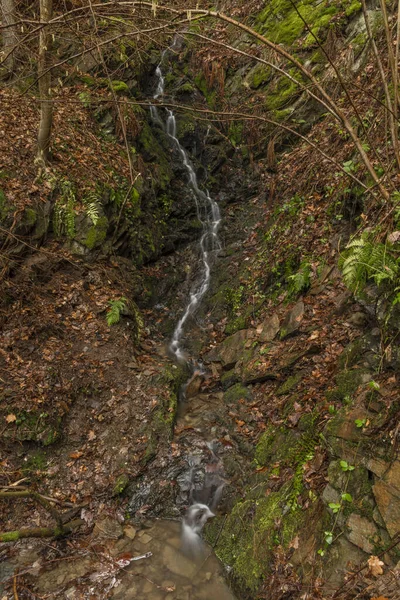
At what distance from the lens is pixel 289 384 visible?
216 inches

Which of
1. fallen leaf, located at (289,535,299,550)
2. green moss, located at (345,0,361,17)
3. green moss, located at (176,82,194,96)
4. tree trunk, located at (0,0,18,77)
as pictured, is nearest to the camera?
fallen leaf, located at (289,535,299,550)

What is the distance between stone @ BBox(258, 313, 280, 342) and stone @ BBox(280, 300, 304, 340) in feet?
0.65

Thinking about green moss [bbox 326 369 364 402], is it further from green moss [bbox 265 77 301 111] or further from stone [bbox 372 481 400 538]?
green moss [bbox 265 77 301 111]

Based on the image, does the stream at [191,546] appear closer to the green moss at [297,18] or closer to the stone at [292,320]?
the stone at [292,320]

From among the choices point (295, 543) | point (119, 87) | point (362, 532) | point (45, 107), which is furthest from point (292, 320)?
point (119, 87)

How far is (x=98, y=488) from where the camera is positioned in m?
5.38

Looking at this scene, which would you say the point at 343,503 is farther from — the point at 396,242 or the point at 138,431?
the point at 138,431

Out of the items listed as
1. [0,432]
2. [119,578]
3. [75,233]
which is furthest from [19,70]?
[119,578]

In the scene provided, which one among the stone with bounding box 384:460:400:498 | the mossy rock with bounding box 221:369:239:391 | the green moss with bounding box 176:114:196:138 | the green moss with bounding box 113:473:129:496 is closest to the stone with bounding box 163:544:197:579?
the green moss with bounding box 113:473:129:496

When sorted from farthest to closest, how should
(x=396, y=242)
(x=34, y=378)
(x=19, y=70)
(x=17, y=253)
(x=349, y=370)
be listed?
1. (x=19, y=70)
2. (x=17, y=253)
3. (x=34, y=378)
4. (x=349, y=370)
5. (x=396, y=242)

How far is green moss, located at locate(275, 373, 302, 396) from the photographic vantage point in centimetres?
539

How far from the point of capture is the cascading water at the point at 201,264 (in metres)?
5.13

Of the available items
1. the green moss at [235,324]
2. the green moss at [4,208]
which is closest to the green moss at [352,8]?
the green moss at [235,324]

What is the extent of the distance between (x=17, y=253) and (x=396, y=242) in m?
5.72
